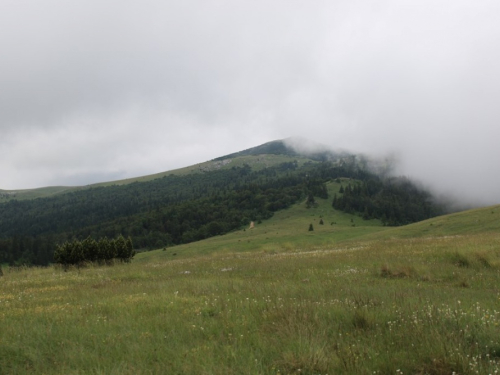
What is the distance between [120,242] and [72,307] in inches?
1241

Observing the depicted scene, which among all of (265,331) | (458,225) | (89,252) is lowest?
(458,225)

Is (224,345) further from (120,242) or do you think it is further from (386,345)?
(120,242)

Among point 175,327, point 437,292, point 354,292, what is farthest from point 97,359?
point 437,292

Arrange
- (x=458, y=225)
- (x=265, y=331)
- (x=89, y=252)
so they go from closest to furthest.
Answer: (x=265, y=331)
(x=89, y=252)
(x=458, y=225)

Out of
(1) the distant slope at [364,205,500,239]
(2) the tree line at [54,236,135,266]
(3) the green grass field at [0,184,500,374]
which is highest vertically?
(3) the green grass field at [0,184,500,374]

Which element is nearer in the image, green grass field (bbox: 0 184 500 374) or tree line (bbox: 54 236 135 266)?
green grass field (bbox: 0 184 500 374)

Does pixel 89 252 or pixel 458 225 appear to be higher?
pixel 89 252

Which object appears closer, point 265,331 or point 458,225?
point 265,331

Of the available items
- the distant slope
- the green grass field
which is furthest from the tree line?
the distant slope

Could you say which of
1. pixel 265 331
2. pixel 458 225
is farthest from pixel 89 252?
pixel 458 225

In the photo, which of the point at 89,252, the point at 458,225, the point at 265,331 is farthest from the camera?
the point at 458,225

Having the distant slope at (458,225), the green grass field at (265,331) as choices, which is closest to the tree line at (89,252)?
the green grass field at (265,331)

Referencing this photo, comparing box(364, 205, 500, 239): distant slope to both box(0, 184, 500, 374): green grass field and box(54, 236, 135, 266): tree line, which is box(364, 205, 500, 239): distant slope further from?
box(54, 236, 135, 266): tree line

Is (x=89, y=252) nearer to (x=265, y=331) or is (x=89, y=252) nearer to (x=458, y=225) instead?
(x=265, y=331)
